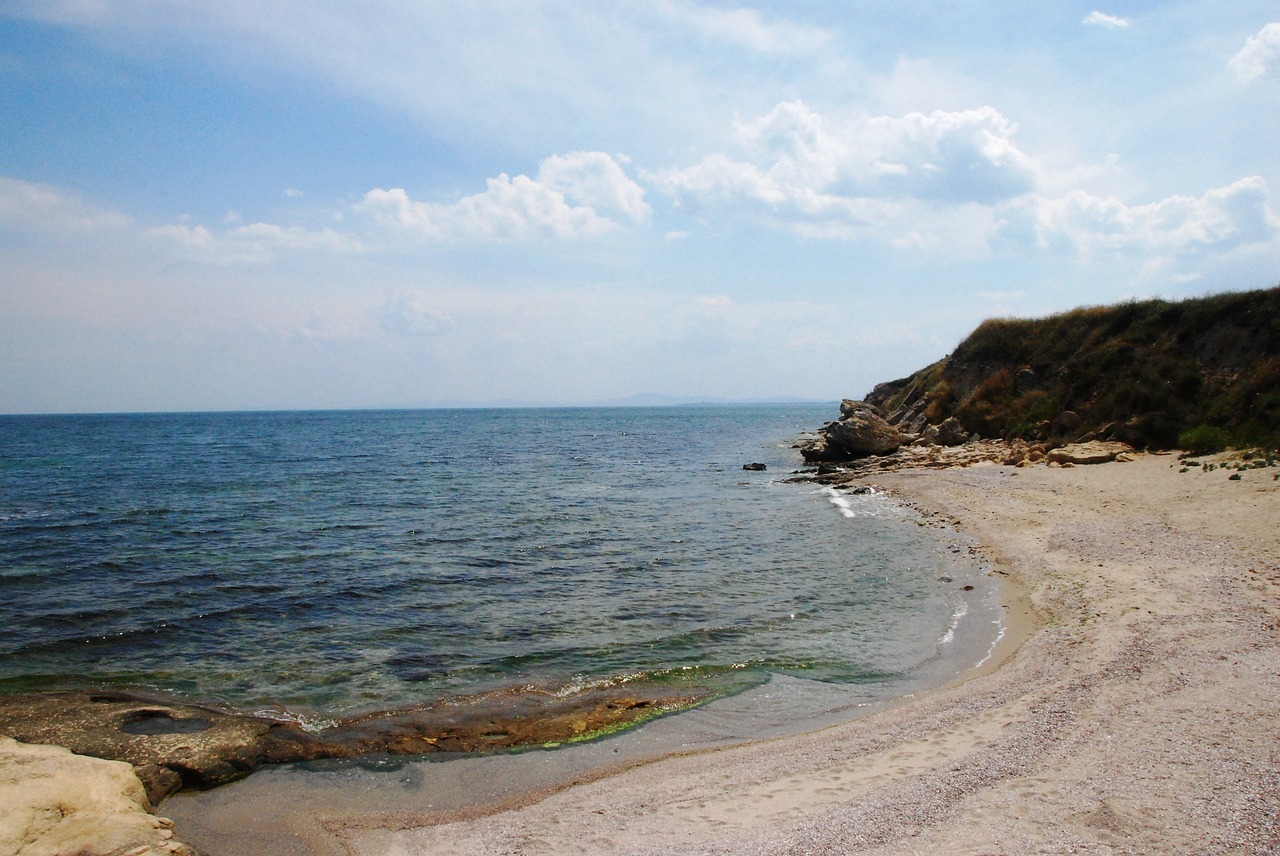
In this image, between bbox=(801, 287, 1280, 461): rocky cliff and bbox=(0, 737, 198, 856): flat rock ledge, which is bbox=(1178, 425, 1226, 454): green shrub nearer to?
bbox=(801, 287, 1280, 461): rocky cliff

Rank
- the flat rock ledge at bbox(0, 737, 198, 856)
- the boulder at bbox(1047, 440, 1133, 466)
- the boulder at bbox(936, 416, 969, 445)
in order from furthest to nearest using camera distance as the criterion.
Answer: the boulder at bbox(936, 416, 969, 445), the boulder at bbox(1047, 440, 1133, 466), the flat rock ledge at bbox(0, 737, 198, 856)

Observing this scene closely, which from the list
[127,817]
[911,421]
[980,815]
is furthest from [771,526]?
[911,421]

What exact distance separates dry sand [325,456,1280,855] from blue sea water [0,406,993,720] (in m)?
2.95

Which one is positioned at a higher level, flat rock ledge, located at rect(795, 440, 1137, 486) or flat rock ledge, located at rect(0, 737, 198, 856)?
flat rock ledge, located at rect(795, 440, 1137, 486)

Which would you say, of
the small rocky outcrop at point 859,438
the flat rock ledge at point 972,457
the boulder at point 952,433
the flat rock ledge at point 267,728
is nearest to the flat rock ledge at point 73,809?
the flat rock ledge at point 267,728

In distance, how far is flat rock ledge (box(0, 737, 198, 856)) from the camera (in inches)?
262

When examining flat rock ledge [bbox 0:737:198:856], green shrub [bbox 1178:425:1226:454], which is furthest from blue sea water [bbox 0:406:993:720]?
green shrub [bbox 1178:425:1226:454]

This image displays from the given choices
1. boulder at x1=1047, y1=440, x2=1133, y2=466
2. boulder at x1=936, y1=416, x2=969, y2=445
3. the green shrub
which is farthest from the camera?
boulder at x1=936, y1=416, x2=969, y2=445

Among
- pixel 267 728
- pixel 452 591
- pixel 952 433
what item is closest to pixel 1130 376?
pixel 952 433

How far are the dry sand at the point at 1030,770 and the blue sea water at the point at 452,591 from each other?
2951 millimetres

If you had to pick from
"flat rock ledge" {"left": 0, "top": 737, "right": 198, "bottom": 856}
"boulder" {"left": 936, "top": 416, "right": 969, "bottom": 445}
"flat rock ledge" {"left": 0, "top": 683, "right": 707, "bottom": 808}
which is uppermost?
"boulder" {"left": 936, "top": 416, "right": 969, "bottom": 445}

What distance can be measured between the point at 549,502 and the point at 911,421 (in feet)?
103

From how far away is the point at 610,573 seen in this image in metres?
21.1

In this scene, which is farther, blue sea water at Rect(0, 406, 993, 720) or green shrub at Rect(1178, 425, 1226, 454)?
green shrub at Rect(1178, 425, 1226, 454)
